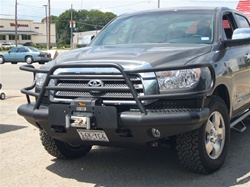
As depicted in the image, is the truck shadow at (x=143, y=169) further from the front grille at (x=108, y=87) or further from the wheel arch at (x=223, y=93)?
the front grille at (x=108, y=87)

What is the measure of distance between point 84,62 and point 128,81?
608mm

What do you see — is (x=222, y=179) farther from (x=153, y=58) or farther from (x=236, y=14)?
(x=236, y=14)

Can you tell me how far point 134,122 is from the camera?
369 centimetres

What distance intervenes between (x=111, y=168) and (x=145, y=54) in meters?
1.45

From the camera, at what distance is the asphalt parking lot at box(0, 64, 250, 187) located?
4.22m

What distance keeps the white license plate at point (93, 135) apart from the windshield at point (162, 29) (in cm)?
158

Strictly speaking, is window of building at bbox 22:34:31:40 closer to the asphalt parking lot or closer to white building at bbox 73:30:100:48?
white building at bbox 73:30:100:48

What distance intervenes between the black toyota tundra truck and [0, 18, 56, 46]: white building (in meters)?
94.0

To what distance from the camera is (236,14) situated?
6.02 m

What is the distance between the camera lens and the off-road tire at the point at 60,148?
16.0ft

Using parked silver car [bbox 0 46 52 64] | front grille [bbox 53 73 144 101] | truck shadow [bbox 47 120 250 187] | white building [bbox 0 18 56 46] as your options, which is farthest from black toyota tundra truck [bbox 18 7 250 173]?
white building [bbox 0 18 56 46]

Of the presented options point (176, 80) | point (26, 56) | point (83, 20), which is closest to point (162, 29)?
point (176, 80)

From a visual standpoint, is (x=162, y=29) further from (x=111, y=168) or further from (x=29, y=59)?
(x=29, y=59)

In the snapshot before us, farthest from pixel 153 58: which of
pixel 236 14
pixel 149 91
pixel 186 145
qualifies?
pixel 236 14
